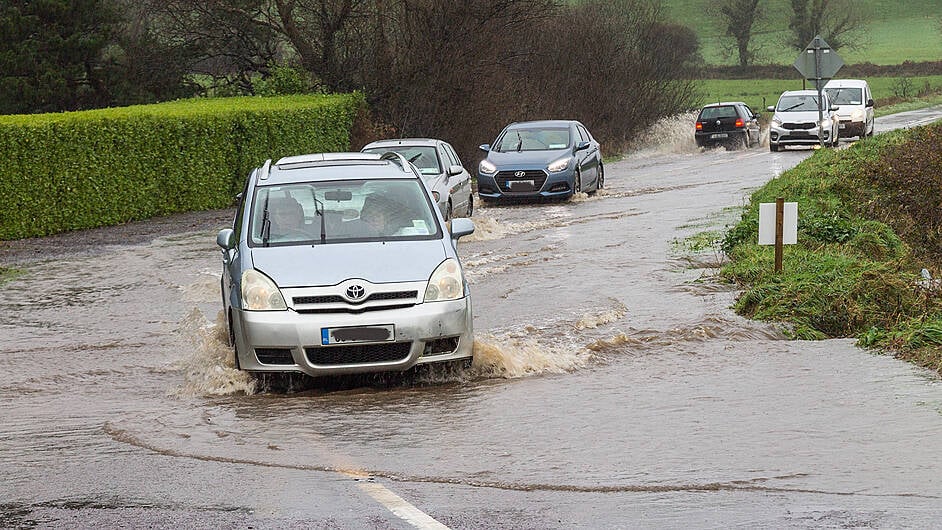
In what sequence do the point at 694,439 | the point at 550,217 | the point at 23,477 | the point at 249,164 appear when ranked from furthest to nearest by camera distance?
1. the point at 249,164
2. the point at 550,217
3. the point at 694,439
4. the point at 23,477

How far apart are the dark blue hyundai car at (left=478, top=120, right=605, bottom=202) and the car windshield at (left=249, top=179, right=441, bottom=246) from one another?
52.5 ft

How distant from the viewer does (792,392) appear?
9641 mm

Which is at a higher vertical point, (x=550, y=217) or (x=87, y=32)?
(x=87, y=32)

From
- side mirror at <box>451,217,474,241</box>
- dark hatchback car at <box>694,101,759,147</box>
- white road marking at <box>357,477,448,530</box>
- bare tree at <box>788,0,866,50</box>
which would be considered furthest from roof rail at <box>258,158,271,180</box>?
bare tree at <box>788,0,866,50</box>

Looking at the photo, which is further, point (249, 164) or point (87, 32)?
point (87, 32)

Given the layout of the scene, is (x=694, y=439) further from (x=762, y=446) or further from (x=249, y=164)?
(x=249, y=164)

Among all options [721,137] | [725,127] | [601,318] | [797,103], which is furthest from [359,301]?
[721,137]

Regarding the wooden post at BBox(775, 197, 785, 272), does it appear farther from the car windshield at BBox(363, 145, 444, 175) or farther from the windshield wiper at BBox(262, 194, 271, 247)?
the car windshield at BBox(363, 145, 444, 175)

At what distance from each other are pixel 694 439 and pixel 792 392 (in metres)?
1.68

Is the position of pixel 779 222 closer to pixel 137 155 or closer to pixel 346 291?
pixel 346 291

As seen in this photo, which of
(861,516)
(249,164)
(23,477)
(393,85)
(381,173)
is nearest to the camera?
(861,516)

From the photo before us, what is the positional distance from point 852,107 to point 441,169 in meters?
26.0

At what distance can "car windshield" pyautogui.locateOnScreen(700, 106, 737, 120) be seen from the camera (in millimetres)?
46844

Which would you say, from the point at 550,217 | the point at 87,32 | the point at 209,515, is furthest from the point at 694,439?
the point at 87,32
